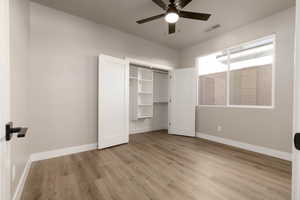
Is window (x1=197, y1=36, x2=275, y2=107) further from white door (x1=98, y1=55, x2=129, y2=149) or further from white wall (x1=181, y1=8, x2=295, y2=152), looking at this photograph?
white door (x1=98, y1=55, x2=129, y2=149)

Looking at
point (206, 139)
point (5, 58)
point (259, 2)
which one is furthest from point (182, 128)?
point (5, 58)

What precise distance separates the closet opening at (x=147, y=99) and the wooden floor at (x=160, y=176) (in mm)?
1823

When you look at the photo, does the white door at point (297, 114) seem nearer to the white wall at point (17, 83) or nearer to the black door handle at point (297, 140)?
the black door handle at point (297, 140)

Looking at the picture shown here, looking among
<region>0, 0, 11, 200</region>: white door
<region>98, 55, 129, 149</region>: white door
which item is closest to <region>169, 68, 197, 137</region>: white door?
<region>98, 55, 129, 149</region>: white door

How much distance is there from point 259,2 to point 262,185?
9.92 ft

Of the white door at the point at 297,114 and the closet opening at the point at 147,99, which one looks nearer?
the white door at the point at 297,114

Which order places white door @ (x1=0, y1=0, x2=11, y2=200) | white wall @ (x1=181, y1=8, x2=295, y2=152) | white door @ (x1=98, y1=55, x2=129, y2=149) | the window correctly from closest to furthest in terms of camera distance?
white door @ (x1=0, y1=0, x2=11, y2=200), white wall @ (x1=181, y1=8, x2=295, y2=152), the window, white door @ (x1=98, y1=55, x2=129, y2=149)

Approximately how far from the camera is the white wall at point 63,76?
2.46m

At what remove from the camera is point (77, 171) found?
6.93ft

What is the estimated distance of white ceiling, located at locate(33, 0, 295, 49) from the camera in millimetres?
2488

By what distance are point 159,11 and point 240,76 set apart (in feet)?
8.06

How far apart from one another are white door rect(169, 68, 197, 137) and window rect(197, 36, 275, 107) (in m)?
0.32

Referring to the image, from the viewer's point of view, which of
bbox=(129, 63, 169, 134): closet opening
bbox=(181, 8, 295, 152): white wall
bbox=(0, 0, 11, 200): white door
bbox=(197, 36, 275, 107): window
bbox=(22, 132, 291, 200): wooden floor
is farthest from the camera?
bbox=(129, 63, 169, 134): closet opening

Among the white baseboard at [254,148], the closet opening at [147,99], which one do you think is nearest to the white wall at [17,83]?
the closet opening at [147,99]
